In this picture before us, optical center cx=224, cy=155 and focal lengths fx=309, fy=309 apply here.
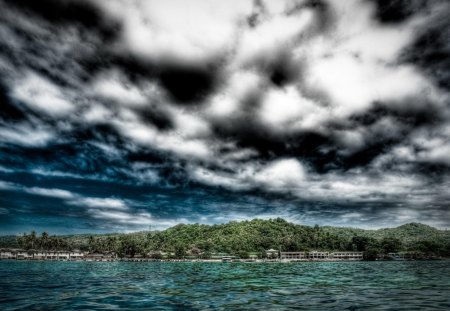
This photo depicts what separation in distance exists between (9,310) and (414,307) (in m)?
26.1

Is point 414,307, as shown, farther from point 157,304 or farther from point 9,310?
point 9,310

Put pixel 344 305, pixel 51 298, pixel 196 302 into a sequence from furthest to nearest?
pixel 51 298, pixel 196 302, pixel 344 305

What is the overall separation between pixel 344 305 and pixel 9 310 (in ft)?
71.2

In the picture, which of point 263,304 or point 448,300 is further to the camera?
point 448,300

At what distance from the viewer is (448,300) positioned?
2317 cm

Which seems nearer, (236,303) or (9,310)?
(9,310)

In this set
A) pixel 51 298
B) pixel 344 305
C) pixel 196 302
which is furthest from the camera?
pixel 51 298

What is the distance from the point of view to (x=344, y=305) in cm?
2086

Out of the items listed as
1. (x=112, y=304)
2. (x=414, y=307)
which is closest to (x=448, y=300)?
(x=414, y=307)

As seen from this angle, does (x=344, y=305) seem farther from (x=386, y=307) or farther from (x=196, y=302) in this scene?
(x=196, y=302)

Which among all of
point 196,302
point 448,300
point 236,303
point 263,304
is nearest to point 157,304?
point 196,302

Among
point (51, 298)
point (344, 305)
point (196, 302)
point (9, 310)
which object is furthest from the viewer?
point (51, 298)

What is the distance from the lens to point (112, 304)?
21906mm

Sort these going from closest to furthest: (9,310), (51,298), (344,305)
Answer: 1. (9,310)
2. (344,305)
3. (51,298)
